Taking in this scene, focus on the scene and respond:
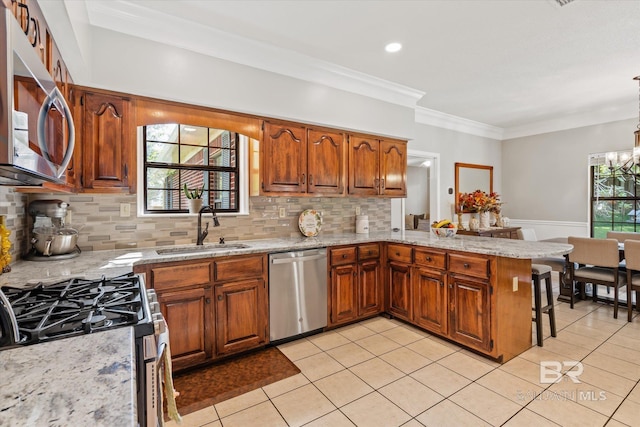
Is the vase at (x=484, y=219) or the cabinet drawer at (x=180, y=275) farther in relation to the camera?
the vase at (x=484, y=219)

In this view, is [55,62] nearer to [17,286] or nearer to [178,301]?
[17,286]

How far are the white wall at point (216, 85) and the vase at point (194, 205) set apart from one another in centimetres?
87

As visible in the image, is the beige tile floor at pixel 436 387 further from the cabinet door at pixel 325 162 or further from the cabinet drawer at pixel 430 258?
the cabinet door at pixel 325 162

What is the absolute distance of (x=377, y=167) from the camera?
394 cm

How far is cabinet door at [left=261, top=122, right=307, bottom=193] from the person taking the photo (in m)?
3.10

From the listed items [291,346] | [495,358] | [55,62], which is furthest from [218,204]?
[495,358]

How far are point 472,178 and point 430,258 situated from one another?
3477 millimetres

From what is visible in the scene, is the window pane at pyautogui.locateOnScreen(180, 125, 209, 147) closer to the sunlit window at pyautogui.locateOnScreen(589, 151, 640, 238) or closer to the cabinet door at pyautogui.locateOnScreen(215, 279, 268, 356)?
the cabinet door at pyautogui.locateOnScreen(215, 279, 268, 356)

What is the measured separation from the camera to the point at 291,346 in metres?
2.89

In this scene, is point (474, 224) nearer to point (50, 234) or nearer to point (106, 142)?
point (106, 142)

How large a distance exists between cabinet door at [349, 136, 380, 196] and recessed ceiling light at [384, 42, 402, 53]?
1.01 metres

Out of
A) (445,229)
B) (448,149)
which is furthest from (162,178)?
(448,149)

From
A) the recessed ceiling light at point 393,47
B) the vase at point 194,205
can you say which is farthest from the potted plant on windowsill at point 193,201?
the recessed ceiling light at point 393,47

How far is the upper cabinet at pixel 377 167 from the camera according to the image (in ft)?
12.3
